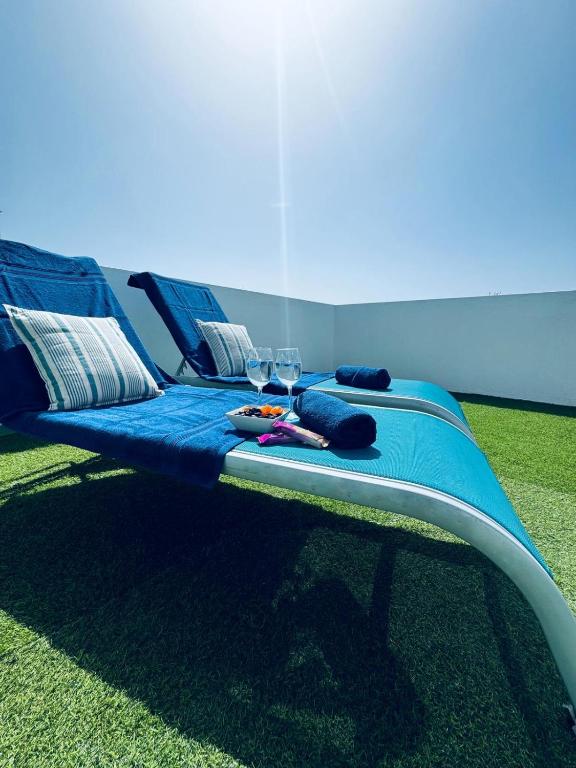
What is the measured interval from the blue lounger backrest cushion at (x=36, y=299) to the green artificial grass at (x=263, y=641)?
57cm

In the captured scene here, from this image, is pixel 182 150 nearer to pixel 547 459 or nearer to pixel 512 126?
pixel 512 126

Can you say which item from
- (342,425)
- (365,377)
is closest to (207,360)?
(365,377)

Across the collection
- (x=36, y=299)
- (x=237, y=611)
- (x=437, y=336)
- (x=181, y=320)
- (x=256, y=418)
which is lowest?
(x=237, y=611)

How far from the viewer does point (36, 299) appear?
1756 millimetres

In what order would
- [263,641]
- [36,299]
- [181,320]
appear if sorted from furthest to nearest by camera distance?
[181,320] → [36,299] → [263,641]

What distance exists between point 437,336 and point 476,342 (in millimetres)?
585

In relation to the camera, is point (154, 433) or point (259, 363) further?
point (259, 363)

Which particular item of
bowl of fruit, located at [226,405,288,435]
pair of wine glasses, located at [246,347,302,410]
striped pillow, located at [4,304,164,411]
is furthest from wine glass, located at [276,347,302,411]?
striped pillow, located at [4,304,164,411]

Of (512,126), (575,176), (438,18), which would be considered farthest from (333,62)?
(575,176)

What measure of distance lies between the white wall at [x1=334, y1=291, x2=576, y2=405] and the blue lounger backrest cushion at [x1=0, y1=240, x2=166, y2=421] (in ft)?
15.0

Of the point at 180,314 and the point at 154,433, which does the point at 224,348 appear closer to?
the point at 180,314

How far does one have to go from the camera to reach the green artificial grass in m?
0.67

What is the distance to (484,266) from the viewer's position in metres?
6.21

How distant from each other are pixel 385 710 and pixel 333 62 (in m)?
5.02
